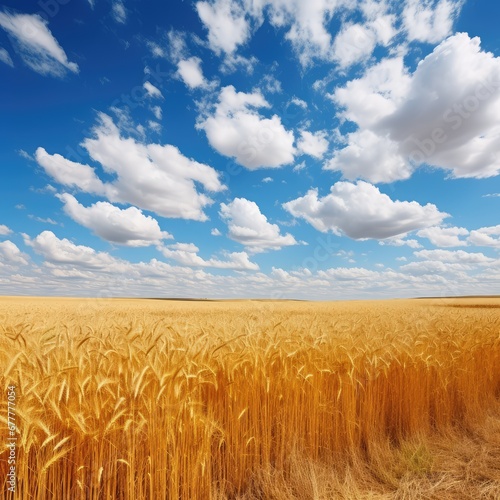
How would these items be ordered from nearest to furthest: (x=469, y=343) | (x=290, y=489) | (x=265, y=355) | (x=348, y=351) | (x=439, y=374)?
(x=290, y=489)
(x=265, y=355)
(x=348, y=351)
(x=439, y=374)
(x=469, y=343)

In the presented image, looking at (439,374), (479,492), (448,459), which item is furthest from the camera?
(439,374)

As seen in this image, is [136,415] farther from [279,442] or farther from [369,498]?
[369,498]

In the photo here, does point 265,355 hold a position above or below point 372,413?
above

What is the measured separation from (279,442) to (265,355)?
0.75 meters

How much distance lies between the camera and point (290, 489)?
251 centimetres

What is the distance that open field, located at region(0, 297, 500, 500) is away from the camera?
6.54ft

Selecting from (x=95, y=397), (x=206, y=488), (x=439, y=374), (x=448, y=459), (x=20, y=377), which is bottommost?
(x=448, y=459)

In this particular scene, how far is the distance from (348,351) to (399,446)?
1125 millimetres

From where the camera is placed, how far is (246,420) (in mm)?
2754

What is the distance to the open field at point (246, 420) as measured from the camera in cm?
199

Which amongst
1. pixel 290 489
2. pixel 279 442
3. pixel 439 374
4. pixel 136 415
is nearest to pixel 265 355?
pixel 279 442

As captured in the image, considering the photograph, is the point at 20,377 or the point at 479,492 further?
the point at 479,492

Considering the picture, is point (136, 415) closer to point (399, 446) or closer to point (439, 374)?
point (399, 446)

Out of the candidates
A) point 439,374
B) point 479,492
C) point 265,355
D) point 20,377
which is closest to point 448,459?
point 479,492
